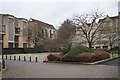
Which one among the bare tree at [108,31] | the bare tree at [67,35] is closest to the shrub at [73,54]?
the bare tree at [108,31]

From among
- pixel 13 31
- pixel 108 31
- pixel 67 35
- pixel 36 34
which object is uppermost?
pixel 13 31

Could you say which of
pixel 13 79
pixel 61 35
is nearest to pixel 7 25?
pixel 61 35

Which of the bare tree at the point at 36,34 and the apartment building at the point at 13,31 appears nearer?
the bare tree at the point at 36,34

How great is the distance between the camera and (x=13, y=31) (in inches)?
2594

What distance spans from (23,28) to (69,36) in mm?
26513

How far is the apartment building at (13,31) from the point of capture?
61.6 m

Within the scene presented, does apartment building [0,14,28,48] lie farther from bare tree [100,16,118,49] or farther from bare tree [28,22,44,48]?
bare tree [100,16,118,49]

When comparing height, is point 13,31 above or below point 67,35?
above

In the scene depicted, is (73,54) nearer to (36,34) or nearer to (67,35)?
(67,35)

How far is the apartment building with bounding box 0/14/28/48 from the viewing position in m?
61.6

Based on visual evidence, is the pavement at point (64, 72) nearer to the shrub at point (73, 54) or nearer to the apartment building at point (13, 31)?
the shrub at point (73, 54)

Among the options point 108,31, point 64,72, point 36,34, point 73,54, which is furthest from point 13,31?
point 64,72

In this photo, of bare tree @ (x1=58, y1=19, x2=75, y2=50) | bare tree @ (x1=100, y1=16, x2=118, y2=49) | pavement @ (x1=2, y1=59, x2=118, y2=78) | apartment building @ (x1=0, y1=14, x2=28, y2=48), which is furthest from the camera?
apartment building @ (x1=0, y1=14, x2=28, y2=48)

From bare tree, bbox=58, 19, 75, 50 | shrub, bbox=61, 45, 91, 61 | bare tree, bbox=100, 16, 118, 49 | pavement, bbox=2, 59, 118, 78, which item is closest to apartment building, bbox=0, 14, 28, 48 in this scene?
bare tree, bbox=58, 19, 75, 50
